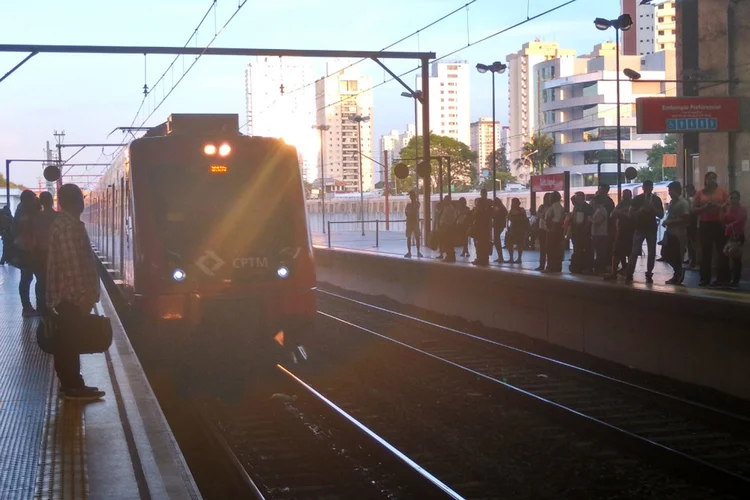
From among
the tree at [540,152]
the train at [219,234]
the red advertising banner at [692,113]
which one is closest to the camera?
the train at [219,234]

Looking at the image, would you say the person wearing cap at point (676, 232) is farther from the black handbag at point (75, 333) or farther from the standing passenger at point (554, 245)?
the black handbag at point (75, 333)

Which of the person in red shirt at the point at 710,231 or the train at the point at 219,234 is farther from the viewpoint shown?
the person in red shirt at the point at 710,231

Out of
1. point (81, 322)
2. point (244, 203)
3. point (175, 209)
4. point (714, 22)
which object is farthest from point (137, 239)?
point (714, 22)

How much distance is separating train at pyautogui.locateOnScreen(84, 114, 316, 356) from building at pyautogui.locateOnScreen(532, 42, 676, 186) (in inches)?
3467

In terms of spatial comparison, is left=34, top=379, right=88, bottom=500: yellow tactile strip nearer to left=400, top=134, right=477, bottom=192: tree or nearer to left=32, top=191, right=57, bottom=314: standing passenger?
left=32, top=191, right=57, bottom=314: standing passenger

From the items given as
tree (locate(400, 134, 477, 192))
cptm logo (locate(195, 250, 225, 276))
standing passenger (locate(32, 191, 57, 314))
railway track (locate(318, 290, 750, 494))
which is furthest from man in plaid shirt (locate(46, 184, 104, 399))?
tree (locate(400, 134, 477, 192))

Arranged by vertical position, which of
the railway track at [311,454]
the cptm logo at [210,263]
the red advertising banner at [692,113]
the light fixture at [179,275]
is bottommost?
the railway track at [311,454]

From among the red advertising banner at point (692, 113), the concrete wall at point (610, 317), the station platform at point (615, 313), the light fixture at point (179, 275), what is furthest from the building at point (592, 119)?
the light fixture at point (179, 275)

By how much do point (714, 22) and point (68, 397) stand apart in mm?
17522

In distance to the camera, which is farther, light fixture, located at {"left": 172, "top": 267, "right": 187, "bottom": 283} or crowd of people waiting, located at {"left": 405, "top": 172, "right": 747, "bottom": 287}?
crowd of people waiting, located at {"left": 405, "top": 172, "right": 747, "bottom": 287}

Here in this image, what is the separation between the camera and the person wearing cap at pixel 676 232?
13.5 meters

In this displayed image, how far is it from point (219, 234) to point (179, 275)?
0.63 m

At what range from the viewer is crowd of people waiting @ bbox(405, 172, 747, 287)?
1362 centimetres

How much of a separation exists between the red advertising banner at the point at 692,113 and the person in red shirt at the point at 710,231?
5.85 m
